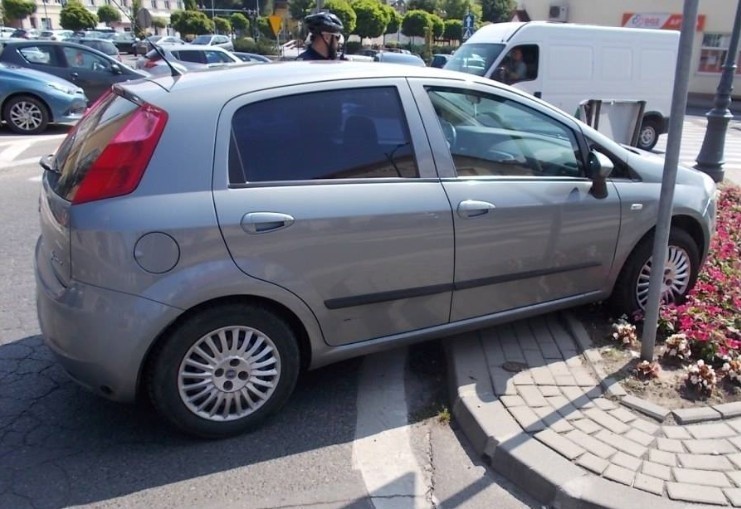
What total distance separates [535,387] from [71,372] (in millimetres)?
2275

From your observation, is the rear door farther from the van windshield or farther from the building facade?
the building facade

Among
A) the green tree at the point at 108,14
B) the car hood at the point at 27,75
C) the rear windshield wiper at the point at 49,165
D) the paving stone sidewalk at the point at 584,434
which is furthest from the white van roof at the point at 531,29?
the green tree at the point at 108,14

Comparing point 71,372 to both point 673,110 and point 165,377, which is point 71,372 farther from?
point 673,110

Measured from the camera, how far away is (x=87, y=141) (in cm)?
304

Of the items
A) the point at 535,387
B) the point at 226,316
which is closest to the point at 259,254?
the point at 226,316

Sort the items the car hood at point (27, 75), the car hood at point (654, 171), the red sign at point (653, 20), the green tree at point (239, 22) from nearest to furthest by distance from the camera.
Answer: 1. the car hood at point (654, 171)
2. the car hood at point (27, 75)
3. the red sign at point (653, 20)
4. the green tree at point (239, 22)

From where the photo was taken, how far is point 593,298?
3.97 m

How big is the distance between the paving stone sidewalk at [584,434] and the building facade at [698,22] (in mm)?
27301

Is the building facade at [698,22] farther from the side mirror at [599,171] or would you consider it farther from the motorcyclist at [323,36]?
the side mirror at [599,171]

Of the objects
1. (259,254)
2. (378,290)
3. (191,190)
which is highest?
(191,190)

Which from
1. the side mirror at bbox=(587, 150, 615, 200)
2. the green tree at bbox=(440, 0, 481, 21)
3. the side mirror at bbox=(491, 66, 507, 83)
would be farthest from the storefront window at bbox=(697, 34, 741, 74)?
the green tree at bbox=(440, 0, 481, 21)

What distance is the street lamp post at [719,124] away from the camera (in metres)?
8.87

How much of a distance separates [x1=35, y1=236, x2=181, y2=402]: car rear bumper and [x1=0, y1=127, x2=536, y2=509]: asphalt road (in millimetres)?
338

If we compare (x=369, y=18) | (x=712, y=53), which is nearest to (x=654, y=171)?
(x=712, y=53)
